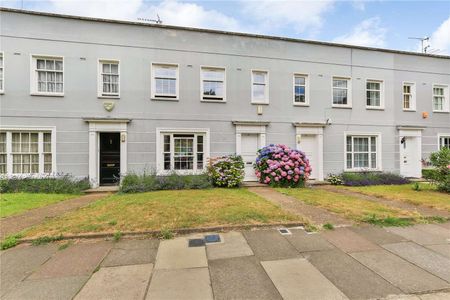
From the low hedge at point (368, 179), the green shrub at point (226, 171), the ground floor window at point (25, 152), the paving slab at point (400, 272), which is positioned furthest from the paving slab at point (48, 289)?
the low hedge at point (368, 179)

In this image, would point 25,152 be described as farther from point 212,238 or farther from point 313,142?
point 313,142

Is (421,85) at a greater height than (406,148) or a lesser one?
greater

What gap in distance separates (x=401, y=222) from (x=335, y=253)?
2.71m

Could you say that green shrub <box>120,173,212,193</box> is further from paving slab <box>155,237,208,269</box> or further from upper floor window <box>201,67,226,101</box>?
paving slab <box>155,237,208,269</box>

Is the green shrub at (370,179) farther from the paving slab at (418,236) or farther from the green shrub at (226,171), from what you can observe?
the paving slab at (418,236)

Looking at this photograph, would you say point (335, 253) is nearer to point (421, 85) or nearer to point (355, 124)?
point (355, 124)

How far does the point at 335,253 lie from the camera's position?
12.8ft

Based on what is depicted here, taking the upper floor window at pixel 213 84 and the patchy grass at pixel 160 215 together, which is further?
the upper floor window at pixel 213 84

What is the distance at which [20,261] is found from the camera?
3.67m

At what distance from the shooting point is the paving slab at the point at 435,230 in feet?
15.6

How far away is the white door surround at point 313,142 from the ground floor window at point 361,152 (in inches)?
66.3

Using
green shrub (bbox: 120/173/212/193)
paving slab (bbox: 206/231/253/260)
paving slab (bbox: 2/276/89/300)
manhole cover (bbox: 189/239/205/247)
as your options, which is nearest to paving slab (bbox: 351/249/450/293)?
paving slab (bbox: 206/231/253/260)

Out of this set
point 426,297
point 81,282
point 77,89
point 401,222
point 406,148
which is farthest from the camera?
point 406,148

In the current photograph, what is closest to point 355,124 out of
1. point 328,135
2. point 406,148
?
point 328,135
